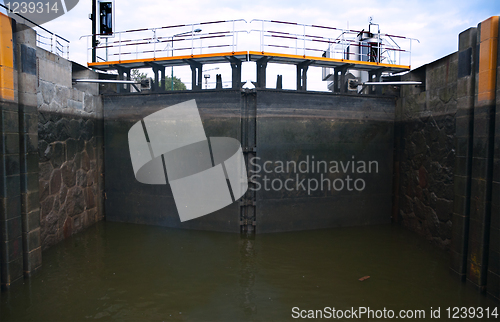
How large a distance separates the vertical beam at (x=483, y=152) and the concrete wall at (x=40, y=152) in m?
7.50

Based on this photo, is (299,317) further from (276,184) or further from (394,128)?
(394,128)

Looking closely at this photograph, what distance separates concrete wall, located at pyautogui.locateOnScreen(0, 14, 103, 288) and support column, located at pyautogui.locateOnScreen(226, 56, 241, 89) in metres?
3.82

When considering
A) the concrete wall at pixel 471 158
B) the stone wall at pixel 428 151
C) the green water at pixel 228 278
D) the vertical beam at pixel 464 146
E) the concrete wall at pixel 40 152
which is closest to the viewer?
the green water at pixel 228 278

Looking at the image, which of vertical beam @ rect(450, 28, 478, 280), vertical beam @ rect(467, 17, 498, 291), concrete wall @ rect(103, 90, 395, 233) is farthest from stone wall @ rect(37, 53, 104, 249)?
vertical beam @ rect(467, 17, 498, 291)

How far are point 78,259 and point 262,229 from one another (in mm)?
4170

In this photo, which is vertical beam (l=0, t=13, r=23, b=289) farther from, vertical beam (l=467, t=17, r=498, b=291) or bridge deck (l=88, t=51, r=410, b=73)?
vertical beam (l=467, t=17, r=498, b=291)

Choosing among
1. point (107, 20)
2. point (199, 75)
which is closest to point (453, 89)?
point (199, 75)

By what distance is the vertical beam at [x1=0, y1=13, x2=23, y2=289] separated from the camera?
17.1 feet

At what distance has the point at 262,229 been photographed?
8.41 m

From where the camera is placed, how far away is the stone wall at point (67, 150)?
714 centimetres

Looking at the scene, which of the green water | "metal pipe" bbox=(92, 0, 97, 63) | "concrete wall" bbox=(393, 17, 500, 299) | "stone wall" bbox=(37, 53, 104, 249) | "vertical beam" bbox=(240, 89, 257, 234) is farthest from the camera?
"metal pipe" bbox=(92, 0, 97, 63)

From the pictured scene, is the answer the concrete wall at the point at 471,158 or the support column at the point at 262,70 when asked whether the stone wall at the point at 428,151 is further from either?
the support column at the point at 262,70

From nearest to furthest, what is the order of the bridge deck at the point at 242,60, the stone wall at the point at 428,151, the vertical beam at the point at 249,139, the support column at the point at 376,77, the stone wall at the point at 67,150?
1. the stone wall at the point at 67,150
2. the stone wall at the point at 428,151
3. the vertical beam at the point at 249,139
4. the bridge deck at the point at 242,60
5. the support column at the point at 376,77

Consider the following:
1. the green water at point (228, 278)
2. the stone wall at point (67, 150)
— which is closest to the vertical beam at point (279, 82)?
the green water at point (228, 278)
